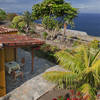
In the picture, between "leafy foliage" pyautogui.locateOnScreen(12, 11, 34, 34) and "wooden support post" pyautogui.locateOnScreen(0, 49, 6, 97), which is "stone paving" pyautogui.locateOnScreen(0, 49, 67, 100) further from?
"leafy foliage" pyautogui.locateOnScreen(12, 11, 34, 34)

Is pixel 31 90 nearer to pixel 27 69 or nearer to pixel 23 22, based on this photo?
pixel 27 69

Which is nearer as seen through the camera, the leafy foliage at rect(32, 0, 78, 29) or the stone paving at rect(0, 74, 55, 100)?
the stone paving at rect(0, 74, 55, 100)

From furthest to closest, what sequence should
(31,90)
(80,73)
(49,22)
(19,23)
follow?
1. (19,23)
2. (49,22)
3. (31,90)
4. (80,73)

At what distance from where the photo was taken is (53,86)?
9352mm

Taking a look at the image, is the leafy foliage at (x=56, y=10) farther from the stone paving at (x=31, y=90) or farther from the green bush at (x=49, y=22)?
the stone paving at (x=31, y=90)

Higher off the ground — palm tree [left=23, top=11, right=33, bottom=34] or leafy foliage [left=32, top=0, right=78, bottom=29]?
leafy foliage [left=32, top=0, right=78, bottom=29]

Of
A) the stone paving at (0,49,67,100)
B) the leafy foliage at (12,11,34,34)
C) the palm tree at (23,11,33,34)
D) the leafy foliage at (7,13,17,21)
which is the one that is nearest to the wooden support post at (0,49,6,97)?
the stone paving at (0,49,67,100)

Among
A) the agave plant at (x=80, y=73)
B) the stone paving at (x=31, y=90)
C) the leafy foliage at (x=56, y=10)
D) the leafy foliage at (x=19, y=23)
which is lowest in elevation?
the stone paving at (x=31, y=90)

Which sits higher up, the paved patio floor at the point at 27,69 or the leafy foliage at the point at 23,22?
Result: the leafy foliage at the point at 23,22

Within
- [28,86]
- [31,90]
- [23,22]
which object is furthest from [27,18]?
[31,90]

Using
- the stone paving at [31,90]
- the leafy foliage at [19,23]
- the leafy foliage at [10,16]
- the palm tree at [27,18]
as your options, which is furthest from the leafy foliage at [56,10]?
the leafy foliage at [10,16]

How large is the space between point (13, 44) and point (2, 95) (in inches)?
130

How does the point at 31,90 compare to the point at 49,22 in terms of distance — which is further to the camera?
the point at 49,22

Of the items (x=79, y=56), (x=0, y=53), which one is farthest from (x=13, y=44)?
(x=79, y=56)
